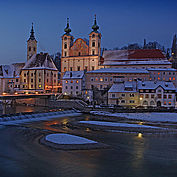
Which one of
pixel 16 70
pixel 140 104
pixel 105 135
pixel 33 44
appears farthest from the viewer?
pixel 33 44

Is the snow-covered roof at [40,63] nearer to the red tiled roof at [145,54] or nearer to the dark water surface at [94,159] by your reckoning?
the red tiled roof at [145,54]

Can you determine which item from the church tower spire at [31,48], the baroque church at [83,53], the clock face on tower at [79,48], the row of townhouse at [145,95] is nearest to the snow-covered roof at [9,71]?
the church tower spire at [31,48]

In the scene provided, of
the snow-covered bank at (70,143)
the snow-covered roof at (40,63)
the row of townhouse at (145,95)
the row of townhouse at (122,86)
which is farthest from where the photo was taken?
the snow-covered roof at (40,63)

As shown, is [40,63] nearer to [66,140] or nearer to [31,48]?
[31,48]

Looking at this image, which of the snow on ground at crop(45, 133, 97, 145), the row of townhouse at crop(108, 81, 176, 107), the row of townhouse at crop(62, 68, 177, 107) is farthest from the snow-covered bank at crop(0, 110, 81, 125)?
the row of townhouse at crop(108, 81, 176, 107)

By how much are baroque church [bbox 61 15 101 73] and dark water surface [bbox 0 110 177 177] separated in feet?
214

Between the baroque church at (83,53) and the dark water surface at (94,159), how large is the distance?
65.2 meters

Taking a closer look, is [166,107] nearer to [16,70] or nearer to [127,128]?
[127,128]

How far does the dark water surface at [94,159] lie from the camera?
1788cm

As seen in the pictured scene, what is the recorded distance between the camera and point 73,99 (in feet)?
241

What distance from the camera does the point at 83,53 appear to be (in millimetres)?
95500

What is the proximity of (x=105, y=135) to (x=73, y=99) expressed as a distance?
4151cm

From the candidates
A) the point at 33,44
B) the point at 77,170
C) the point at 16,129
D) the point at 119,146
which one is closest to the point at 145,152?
the point at 119,146

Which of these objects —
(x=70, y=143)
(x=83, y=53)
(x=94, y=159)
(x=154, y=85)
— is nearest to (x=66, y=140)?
(x=70, y=143)
